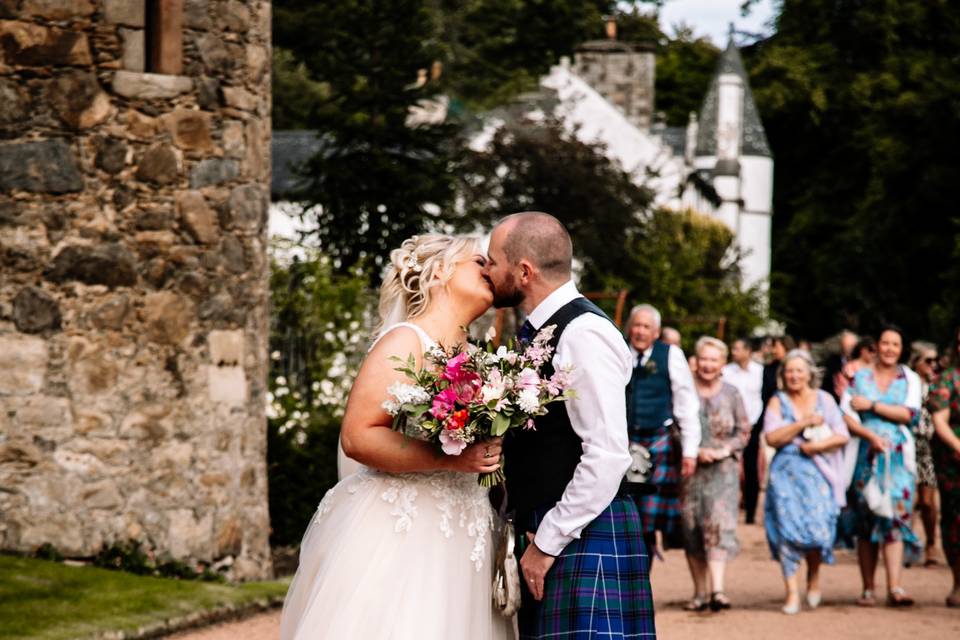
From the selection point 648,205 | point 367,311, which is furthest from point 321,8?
point 367,311

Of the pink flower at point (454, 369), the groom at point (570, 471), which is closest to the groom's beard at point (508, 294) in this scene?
the groom at point (570, 471)

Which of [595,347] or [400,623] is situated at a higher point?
[595,347]

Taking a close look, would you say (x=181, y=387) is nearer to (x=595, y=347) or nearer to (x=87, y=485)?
(x=87, y=485)

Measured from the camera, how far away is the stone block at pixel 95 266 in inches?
396

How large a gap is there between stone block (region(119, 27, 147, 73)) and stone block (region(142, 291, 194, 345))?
157cm

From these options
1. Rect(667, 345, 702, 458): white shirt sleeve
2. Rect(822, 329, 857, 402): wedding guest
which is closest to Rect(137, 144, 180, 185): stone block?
Rect(667, 345, 702, 458): white shirt sleeve

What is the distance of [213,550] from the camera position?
1067 cm

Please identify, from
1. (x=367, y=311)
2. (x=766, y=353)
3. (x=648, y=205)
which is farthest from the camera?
(x=648, y=205)

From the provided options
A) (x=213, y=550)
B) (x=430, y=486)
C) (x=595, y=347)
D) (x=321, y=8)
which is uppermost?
(x=321, y=8)

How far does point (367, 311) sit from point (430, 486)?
11916mm

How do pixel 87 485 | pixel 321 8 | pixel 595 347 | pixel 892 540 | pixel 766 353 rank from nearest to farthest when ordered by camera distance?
pixel 595 347 → pixel 87 485 → pixel 892 540 → pixel 766 353 → pixel 321 8

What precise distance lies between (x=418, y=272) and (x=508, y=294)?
1.20 feet

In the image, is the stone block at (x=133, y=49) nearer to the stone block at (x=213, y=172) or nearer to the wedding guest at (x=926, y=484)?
the stone block at (x=213, y=172)

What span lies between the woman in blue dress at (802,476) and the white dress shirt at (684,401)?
2.19ft
